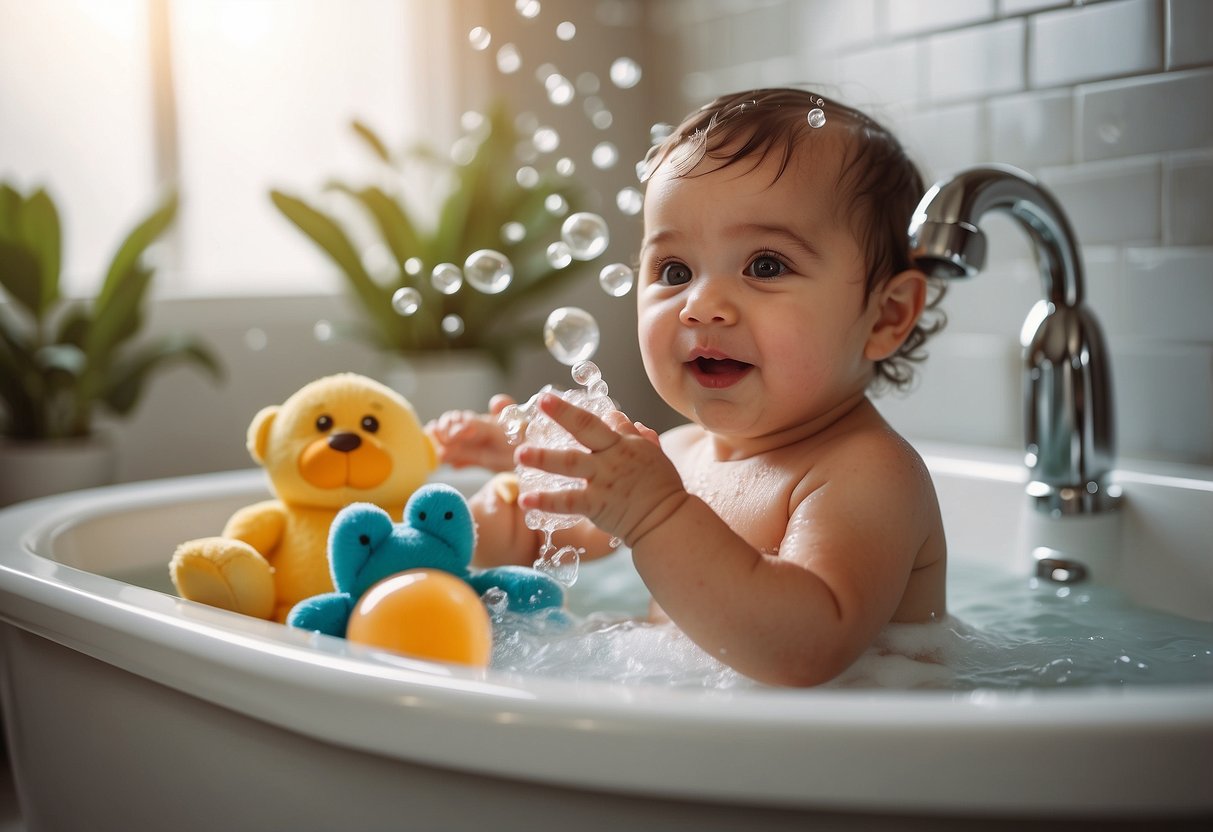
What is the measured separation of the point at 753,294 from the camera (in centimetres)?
99

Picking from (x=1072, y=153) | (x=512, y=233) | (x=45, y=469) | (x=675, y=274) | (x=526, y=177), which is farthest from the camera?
(x=526, y=177)

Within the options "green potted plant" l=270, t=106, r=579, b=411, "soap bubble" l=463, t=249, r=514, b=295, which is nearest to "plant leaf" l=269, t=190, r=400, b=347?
"green potted plant" l=270, t=106, r=579, b=411

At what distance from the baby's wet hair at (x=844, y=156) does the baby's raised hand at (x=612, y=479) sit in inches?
11.8

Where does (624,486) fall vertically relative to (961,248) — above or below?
below

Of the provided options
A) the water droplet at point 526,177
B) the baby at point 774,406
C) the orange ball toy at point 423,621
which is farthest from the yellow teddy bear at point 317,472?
the water droplet at point 526,177

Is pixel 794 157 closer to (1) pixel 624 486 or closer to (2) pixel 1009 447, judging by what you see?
(1) pixel 624 486

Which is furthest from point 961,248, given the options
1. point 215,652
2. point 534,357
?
point 534,357

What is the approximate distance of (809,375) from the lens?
101 centimetres

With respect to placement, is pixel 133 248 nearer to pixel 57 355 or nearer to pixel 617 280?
pixel 57 355

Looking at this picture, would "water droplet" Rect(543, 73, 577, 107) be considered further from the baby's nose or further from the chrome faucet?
the baby's nose

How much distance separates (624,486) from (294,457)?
0.43m

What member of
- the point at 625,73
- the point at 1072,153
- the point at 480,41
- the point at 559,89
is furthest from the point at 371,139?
the point at 1072,153

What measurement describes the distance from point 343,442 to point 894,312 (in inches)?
20.7

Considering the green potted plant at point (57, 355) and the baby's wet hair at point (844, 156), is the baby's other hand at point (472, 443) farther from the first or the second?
the green potted plant at point (57, 355)
